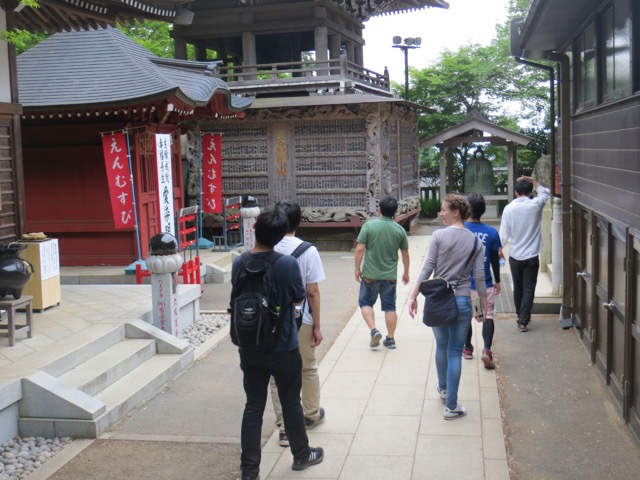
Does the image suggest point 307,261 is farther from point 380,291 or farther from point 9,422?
Result: point 380,291

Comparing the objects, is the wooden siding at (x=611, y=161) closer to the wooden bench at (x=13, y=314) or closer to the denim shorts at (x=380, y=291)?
the denim shorts at (x=380, y=291)

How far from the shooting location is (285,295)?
5145mm

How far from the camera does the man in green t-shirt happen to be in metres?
8.69

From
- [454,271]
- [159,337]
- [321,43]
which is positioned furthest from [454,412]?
[321,43]

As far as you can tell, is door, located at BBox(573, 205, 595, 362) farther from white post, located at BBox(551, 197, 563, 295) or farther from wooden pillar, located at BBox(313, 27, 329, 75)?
wooden pillar, located at BBox(313, 27, 329, 75)

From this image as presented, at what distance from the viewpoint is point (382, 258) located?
8.71 m

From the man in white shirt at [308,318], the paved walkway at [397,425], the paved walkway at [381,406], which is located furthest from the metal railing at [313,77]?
the man in white shirt at [308,318]

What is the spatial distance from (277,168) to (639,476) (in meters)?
14.7

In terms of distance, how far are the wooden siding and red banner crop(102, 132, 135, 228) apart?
23.4 ft

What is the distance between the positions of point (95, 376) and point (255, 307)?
305 centimetres

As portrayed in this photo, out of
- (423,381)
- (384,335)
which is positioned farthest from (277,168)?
(423,381)

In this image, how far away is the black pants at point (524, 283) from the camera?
9.54m

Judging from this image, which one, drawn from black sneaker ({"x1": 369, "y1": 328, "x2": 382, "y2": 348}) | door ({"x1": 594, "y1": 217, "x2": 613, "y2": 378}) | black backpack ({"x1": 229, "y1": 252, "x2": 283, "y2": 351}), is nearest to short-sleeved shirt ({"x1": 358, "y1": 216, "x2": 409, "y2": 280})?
black sneaker ({"x1": 369, "y1": 328, "x2": 382, "y2": 348})

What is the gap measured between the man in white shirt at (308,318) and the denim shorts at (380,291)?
263cm
